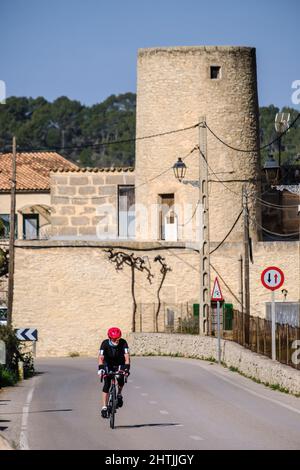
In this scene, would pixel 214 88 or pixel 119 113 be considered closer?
pixel 214 88

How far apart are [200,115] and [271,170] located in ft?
18.8

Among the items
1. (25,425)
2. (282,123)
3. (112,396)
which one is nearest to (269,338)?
(112,396)

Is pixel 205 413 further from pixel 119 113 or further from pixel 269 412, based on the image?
pixel 119 113

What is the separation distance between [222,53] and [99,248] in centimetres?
933

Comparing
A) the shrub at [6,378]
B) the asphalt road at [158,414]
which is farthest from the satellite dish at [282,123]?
the shrub at [6,378]

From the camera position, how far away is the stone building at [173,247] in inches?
1855

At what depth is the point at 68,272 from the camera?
47.5 m

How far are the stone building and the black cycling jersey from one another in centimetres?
2734

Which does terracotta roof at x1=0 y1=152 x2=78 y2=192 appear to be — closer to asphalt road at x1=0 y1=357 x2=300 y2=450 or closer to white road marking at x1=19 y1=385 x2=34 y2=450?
asphalt road at x1=0 y1=357 x2=300 y2=450

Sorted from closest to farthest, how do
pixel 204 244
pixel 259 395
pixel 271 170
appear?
pixel 259 395
pixel 204 244
pixel 271 170

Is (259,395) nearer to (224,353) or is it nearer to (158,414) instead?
(158,414)

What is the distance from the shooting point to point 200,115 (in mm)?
46938
